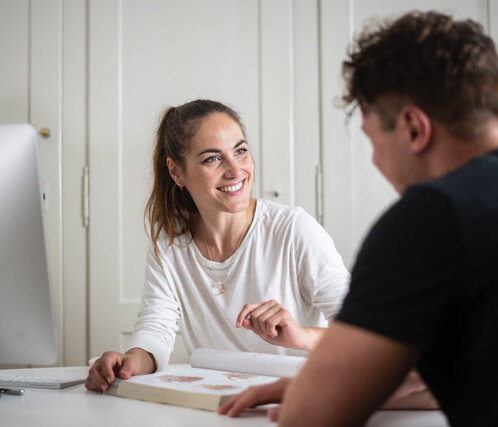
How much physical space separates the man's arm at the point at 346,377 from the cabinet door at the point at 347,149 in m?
1.76

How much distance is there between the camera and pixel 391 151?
2.32 feet

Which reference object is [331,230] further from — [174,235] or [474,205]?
[474,205]

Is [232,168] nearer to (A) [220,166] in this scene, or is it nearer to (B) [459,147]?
(A) [220,166]

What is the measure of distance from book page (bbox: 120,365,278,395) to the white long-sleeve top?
47 cm

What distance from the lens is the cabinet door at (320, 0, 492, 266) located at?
A: 234cm

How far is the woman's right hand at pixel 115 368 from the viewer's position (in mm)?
1113

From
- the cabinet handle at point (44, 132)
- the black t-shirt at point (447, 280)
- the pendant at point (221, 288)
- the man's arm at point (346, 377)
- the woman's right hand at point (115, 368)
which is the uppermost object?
the cabinet handle at point (44, 132)

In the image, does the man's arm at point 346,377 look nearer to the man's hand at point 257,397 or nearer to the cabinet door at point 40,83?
the man's hand at point 257,397

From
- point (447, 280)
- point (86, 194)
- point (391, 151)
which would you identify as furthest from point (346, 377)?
point (86, 194)

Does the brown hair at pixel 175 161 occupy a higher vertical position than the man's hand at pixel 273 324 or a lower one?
higher

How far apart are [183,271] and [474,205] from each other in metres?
1.28

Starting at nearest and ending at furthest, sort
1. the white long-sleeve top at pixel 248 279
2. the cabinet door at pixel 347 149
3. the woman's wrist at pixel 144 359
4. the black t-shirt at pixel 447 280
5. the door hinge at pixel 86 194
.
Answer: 1. the black t-shirt at pixel 447 280
2. the woman's wrist at pixel 144 359
3. the white long-sleeve top at pixel 248 279
4. the cabinet door at pixel 347 149
5. the door hinge at pixel 86 194

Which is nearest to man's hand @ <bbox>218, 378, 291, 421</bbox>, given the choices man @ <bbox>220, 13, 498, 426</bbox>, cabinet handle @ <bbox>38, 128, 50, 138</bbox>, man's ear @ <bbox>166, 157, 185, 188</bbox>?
man @ <bbox>220, 13, 498, 426</bbox>

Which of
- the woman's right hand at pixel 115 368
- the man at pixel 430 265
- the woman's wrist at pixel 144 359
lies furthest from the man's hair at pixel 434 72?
the woman's wrist at pixel 144 359
